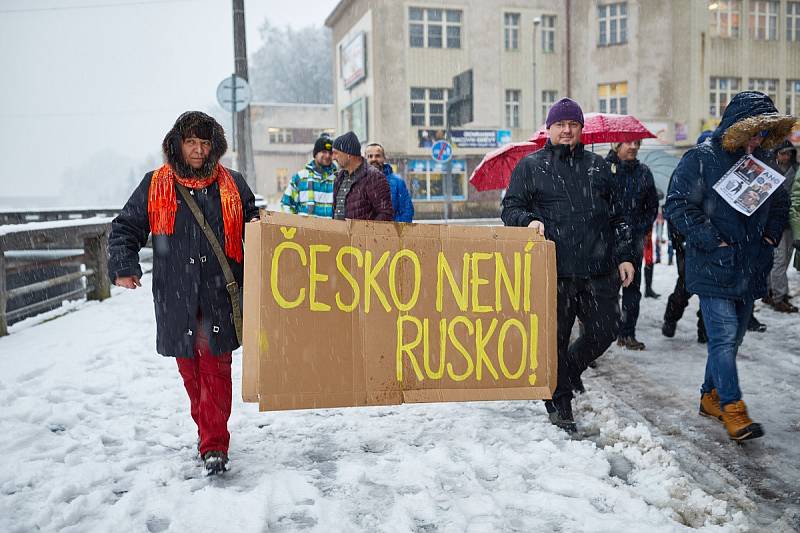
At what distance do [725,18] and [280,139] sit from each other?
113ft

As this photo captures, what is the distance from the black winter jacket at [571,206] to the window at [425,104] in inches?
1268

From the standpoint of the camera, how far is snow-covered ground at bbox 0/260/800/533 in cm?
312

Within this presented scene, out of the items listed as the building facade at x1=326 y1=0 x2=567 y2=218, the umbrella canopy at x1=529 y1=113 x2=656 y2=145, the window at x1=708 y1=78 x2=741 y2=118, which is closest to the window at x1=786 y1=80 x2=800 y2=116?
the window at x1=708 y1=78 x2=741 y2=118

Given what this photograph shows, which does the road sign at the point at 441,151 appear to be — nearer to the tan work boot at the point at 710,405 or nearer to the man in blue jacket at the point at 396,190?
the man in blue jacket at the point at 396,190

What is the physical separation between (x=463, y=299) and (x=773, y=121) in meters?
2.10

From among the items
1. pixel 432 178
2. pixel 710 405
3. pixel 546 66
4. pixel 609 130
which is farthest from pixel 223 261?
pixel 546 66

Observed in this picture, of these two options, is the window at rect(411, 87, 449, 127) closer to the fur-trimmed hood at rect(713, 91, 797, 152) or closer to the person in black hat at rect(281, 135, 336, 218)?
the person in black hat at rect(281, 135, 336, 218)

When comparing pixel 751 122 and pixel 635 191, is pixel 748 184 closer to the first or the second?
pixel 751 122

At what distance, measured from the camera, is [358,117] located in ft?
127

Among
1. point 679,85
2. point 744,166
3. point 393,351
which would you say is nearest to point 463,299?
point 393,351

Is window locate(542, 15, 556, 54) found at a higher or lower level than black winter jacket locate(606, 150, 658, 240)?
higher

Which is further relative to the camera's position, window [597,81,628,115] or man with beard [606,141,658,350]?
window [597,81,628,115]

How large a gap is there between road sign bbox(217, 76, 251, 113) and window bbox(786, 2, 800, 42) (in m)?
34.6

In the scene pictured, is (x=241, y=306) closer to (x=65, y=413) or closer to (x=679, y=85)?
(x=65, y=413)
